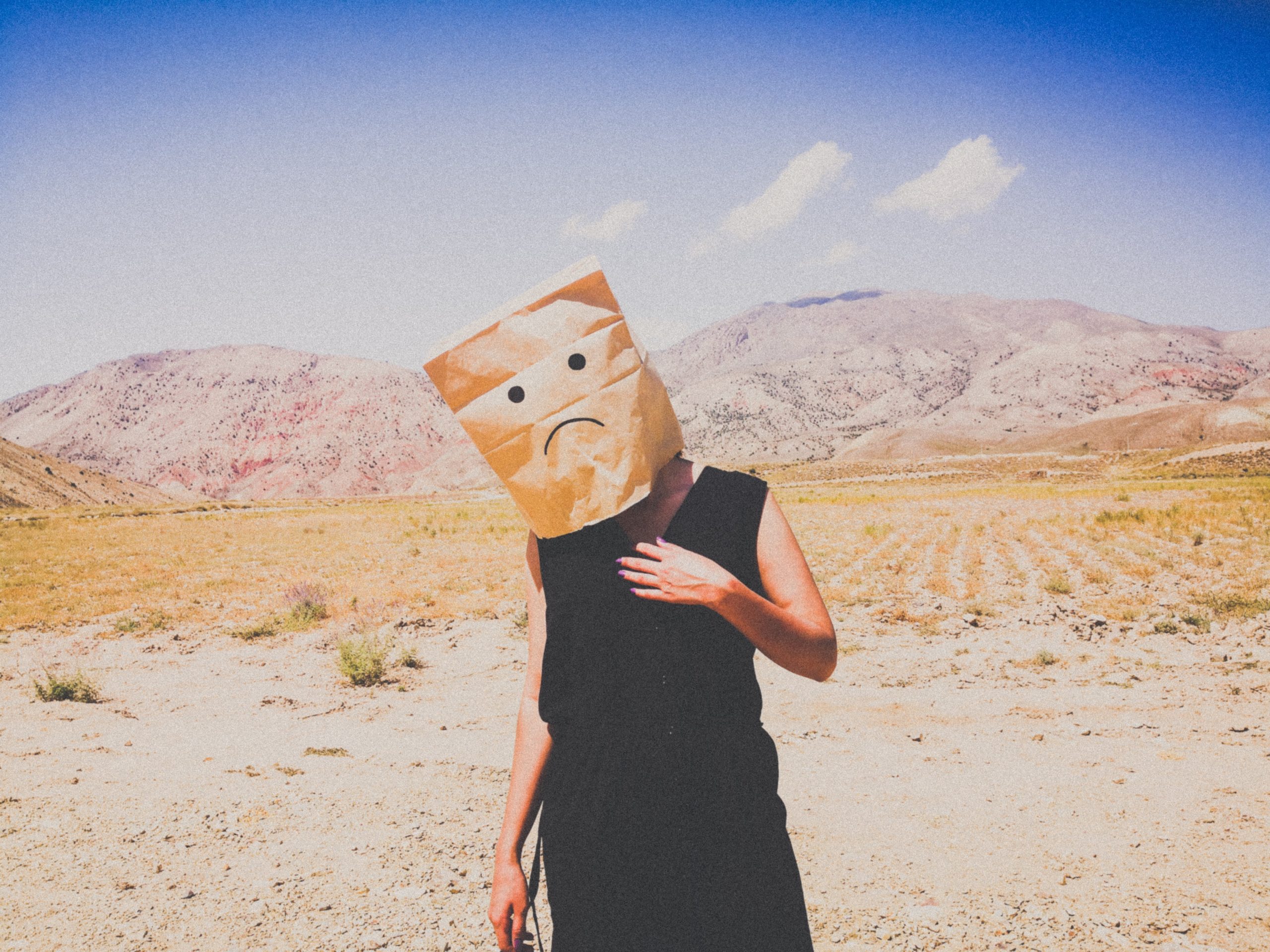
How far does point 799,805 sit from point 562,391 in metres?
4.71

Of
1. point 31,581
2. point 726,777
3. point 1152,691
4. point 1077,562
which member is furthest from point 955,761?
point 31,581

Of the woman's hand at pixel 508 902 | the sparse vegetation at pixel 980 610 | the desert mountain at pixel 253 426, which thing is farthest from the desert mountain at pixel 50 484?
the woman's hand at pixel 508 902

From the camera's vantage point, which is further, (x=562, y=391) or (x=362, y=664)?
(x=362, y=664)

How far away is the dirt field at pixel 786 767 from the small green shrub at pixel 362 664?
20 centimetres

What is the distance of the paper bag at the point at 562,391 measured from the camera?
143 centimetres

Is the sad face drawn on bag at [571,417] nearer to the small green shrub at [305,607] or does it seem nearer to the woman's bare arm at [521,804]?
the woman's bare arm at [521,804]

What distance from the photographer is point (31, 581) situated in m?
17.7

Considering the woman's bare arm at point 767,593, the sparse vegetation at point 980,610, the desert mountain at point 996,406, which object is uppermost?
the desert mountain at point 996,406

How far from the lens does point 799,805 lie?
5.01 m

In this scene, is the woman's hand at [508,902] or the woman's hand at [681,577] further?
the woman's hand at [508,902]

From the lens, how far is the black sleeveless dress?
4.86ft

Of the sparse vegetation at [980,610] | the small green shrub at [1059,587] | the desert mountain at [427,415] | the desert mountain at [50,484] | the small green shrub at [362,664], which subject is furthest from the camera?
the desert mountain at [427,415]

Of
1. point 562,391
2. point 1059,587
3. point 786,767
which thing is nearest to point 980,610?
point 1059,587

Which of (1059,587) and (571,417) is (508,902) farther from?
(1059,587)
